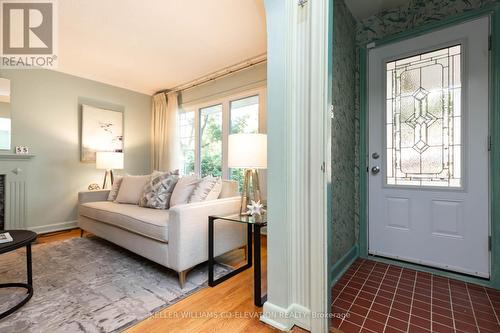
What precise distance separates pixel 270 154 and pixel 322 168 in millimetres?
317

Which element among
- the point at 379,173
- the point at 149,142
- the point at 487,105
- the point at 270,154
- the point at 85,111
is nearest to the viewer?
the point at 270,154

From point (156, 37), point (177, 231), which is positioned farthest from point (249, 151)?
point (156, 37)

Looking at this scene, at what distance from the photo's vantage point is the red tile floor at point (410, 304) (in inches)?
52.6

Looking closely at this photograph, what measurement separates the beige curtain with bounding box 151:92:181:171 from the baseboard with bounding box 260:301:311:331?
3285mm

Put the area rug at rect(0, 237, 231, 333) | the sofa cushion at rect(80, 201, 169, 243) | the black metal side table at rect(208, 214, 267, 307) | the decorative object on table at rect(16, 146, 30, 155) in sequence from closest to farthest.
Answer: the area rug at rect(0, 237, 231, 333) < the black metal side table at rect(208, 214, 267, 307) < the sofa cushion at rect(80, 201, 169, 243) < the decorative object on table at rect(16, 146, 30, 155)

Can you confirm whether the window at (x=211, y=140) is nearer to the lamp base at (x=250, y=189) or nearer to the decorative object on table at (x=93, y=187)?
the decorative object on table at (x=93, y=187)

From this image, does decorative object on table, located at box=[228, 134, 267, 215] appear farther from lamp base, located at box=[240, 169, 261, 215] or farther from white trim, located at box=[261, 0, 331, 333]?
white trim, located at box=[261, 0, 331, 333]

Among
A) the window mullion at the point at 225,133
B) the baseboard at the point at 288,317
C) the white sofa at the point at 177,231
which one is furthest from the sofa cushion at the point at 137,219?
the window mullion at the point at 225,133

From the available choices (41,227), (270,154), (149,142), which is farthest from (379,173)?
(41,227)

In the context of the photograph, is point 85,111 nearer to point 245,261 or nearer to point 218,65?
point 218,65

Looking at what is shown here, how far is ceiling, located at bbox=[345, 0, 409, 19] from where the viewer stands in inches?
84.0

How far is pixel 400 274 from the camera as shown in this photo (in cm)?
196

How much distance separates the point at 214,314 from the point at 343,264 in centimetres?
121

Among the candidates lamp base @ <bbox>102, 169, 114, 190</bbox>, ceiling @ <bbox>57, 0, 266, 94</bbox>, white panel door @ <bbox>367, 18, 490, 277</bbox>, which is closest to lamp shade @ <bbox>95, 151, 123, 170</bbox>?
lamp base @ <bbox>102, 169, 114, 190</bbox>
